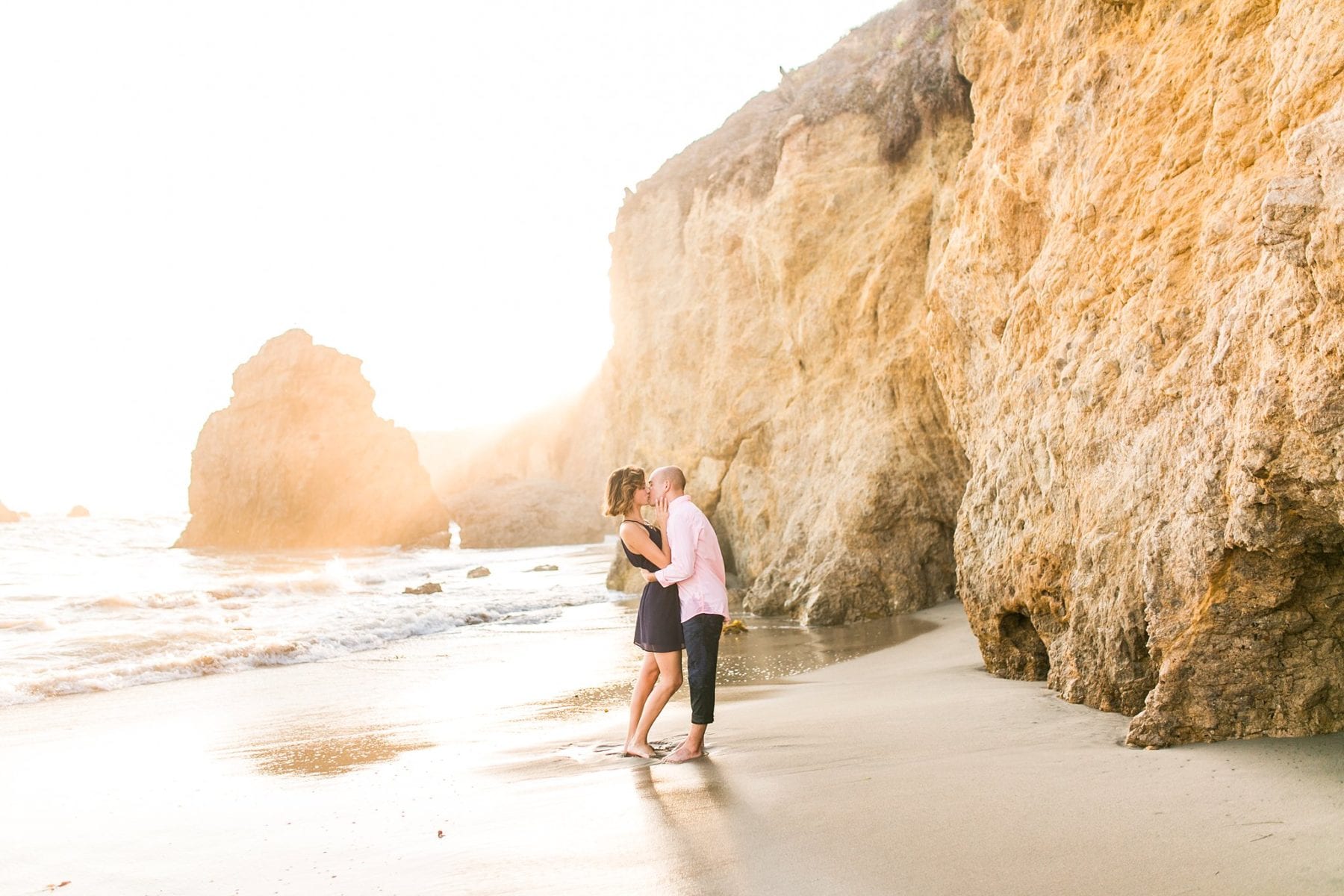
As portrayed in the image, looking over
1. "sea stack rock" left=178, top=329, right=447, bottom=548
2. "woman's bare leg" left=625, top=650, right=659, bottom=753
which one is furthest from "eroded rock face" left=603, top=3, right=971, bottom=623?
"sea stack rock" left=178, top=329, right=447, bottom=548

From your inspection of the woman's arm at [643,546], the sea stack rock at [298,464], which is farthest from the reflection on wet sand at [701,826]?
the sea stack rock at [298,464]

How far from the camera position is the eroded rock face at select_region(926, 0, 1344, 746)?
3.30m

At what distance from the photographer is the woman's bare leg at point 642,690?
5.11 meters

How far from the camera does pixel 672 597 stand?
5.13 meters

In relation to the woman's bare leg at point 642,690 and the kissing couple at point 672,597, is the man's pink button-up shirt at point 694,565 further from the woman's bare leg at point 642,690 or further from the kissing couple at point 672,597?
the woman's bare leg at point 642,690

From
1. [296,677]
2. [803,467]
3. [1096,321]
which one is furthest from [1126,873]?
[803,467]

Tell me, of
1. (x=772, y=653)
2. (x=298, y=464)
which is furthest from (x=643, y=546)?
(x=298, y=464)

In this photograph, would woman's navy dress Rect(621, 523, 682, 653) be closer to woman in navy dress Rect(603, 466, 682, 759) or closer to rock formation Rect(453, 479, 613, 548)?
woman in navy dress Rect(603, 466, 682, 759)

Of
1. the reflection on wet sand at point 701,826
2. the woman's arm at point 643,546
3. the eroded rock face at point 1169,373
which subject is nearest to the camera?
the reflection on wet sand at point 701,826

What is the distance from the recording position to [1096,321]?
5.04 meters

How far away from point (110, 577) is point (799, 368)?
671 inches

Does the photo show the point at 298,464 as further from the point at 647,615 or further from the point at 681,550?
the point at 681,550

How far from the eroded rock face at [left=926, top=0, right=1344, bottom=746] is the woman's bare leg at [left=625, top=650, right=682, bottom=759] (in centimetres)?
217

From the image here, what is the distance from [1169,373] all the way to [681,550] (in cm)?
258
